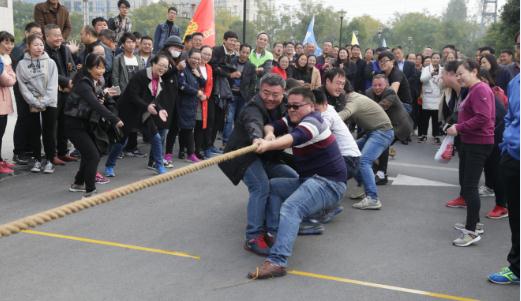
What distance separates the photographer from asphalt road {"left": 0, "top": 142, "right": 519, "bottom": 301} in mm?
4062

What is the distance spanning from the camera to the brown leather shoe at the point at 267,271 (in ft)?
14.0

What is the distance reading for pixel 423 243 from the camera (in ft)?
17.2

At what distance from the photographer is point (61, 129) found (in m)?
7.81

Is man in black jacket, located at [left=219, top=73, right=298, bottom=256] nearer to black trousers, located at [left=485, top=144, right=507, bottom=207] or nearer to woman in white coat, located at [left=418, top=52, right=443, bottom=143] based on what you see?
black trousers, located at [left=485, top=144, right=507, bottom=207]

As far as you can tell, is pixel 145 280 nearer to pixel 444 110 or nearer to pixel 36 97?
pixel 36 97

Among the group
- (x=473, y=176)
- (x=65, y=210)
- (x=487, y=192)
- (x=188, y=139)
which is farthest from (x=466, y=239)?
(x=188, y=139)

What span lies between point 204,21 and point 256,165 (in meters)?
7.39

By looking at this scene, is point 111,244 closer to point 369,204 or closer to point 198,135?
point 369,204

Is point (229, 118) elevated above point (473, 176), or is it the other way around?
point (473, 176)

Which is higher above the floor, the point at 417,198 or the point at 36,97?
the point at 36,97

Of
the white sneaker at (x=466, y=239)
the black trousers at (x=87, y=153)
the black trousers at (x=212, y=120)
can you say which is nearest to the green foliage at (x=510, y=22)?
the black trousers at (x=212, y=120)

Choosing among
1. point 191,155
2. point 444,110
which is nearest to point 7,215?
point 191,155

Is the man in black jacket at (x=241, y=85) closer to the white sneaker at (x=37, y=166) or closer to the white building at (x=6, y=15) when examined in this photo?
the white sneaker at (x=37, y=166)

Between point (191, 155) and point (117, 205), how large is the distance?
2681 mm
